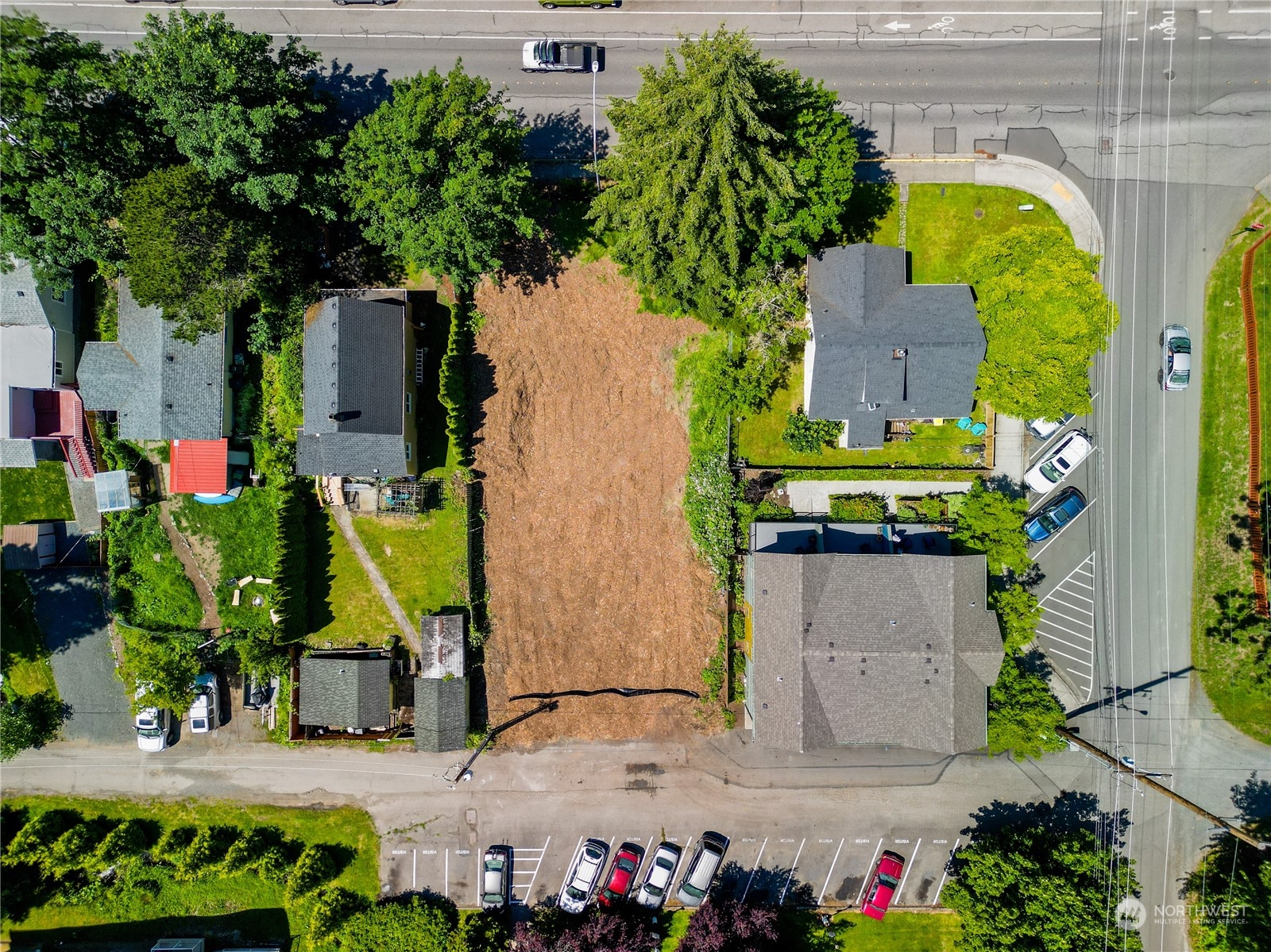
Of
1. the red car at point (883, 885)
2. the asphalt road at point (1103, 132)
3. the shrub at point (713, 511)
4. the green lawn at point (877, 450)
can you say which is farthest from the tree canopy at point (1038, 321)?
the red car at point (883, 885)

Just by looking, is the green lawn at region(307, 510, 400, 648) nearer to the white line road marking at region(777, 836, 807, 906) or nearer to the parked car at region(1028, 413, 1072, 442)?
the white line road marking at region(777, 836, 807, 906)

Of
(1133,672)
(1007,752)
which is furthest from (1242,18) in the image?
(1007,752)

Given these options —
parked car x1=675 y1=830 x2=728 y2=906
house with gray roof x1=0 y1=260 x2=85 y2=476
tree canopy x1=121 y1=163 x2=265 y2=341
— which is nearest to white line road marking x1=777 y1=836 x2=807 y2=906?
parked car x1=675 y1=830 x2=728 y2=906

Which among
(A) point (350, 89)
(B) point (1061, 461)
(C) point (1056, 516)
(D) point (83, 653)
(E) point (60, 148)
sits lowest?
(D) point (83, 653)

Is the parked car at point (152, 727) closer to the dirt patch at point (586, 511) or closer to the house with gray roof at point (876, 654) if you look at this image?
the dirt patch at point (586, 511)

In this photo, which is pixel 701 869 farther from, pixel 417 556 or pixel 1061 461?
pixel 1061 461

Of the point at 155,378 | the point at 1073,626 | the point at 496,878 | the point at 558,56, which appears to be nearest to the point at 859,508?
the point at 1073,626

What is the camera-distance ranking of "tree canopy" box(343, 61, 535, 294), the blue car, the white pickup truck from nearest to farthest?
"tree canopy" box(343, 61, 535, 294) → the white pickup truck → the blue car
